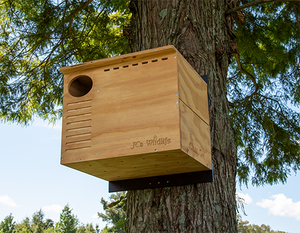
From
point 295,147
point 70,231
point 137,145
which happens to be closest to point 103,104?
point 137,145

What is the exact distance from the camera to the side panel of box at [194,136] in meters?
1.44

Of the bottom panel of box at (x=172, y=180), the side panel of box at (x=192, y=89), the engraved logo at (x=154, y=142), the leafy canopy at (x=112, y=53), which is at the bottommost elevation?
the bottom panel of box at (x=172, y=180)

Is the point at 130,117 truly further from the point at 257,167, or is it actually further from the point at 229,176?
the point at 257,167

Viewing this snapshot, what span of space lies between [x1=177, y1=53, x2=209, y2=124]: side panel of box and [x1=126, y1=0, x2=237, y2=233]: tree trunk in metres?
0.19

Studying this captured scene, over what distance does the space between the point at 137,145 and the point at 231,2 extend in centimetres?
163

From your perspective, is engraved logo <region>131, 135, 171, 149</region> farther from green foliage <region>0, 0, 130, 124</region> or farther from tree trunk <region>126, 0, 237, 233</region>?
green foliage <region>0, 0, 130, 124</region>

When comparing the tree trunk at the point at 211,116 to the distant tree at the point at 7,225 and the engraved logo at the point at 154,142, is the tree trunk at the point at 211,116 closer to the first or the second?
the engraved logo at the point at 154,142

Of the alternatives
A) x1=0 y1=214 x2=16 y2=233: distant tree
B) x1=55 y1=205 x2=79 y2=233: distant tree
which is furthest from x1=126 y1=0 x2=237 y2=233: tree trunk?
x1=0 y1=214 x2=16 y2=233: distant tree

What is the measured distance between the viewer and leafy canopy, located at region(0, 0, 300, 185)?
11.8 ft

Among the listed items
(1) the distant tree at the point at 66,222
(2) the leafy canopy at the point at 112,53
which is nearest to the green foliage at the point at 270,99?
(2) the leafy canopy at the point at 112,53

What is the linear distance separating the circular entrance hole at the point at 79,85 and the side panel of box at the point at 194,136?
56 cm

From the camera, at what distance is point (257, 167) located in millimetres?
4113

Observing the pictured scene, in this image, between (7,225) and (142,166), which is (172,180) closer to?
(142,166)

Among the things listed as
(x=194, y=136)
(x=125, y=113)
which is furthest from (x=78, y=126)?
(x=194, y=136)
